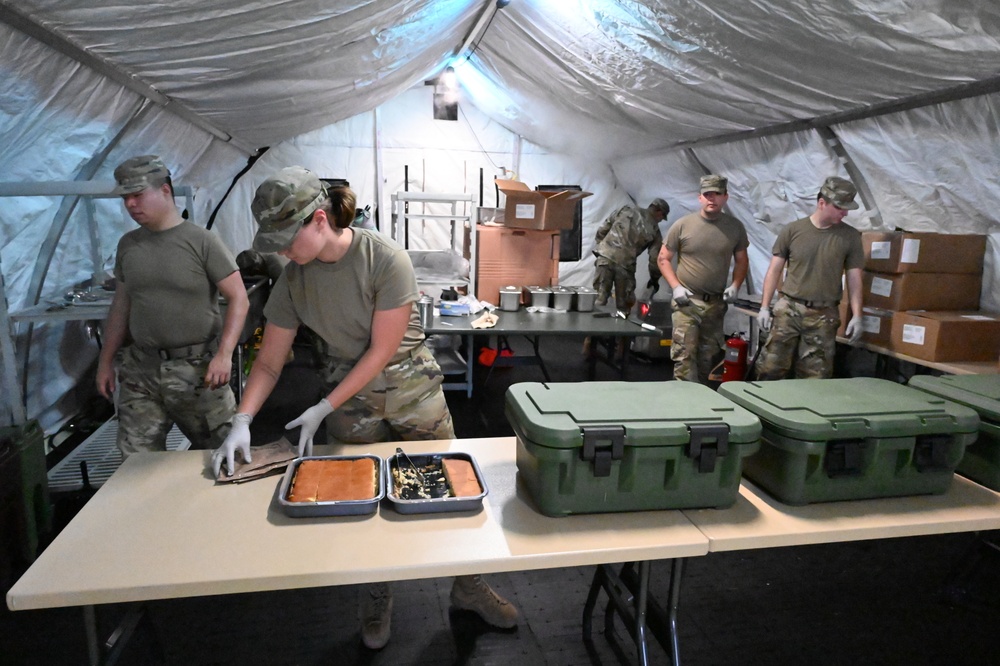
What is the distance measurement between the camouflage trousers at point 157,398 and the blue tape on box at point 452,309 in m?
1.71

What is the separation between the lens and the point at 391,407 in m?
1.74

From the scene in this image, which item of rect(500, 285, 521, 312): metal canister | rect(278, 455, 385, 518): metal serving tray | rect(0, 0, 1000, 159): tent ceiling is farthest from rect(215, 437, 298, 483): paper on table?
rect(500, 285, 521, 312): metal canister

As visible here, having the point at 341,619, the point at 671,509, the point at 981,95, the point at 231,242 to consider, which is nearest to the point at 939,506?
the point at 671,509

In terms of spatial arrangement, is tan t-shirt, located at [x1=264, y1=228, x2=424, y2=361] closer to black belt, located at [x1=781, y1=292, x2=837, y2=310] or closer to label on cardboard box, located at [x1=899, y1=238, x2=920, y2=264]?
black belt, located at [x1=781, y1=292, x2=837, y2=310]

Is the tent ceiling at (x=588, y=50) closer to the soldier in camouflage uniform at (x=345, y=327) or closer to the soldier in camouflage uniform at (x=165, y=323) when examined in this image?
the soldier in camouflage uniform at (x=165, y=323)

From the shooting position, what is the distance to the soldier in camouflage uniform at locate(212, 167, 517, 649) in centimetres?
144

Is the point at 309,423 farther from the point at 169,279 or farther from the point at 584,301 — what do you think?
the point at 584,301

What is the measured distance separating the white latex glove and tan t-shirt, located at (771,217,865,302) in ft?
10.1

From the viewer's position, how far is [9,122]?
7.07ft

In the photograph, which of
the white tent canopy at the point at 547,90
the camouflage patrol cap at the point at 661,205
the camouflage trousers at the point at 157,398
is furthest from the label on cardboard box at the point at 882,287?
the camouflage trousers at the point at 157,398

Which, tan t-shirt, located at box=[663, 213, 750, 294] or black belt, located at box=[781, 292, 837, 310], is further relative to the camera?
tan t-shirt, located at box=[663, 213, 750, 294]

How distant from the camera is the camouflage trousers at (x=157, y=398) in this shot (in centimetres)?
207

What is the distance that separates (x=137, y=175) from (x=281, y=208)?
3.06 feet

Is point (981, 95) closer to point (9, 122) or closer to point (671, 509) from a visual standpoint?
point (671, 509)
